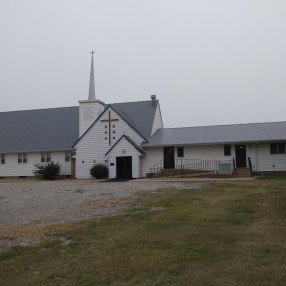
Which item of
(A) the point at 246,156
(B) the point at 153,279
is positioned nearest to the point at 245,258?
(B) the point at 153,279

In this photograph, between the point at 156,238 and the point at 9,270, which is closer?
the point at 9,270

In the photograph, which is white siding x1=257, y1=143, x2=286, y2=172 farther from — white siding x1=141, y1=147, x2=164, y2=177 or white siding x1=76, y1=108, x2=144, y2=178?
white siding x1=76, y1=108, x2=144, y2=178

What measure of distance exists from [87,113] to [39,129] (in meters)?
6.93

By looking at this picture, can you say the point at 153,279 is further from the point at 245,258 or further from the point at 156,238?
the point at 156,238

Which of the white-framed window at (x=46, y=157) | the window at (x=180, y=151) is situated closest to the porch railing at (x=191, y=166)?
the window at (x=180, y=151)

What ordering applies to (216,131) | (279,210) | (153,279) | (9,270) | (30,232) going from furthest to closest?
(216,131)
(279,210)
(30,232)
(9,270)
(153,279)

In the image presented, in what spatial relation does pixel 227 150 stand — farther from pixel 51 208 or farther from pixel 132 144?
pixel 51 208

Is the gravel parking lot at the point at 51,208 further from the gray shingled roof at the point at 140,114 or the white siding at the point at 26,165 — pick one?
the white siding at the point at 26,165

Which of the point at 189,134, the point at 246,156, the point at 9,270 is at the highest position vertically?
the point at 189,134

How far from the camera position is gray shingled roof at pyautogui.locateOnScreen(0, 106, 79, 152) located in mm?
34750

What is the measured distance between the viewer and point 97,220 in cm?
988

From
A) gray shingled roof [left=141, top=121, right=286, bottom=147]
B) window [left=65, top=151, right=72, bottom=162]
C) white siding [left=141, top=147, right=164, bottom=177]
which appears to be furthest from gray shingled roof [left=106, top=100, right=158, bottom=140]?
window [left=65, top=151, right=72, bottom=162]

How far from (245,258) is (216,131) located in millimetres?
26688

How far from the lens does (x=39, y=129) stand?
3734 centimetres
